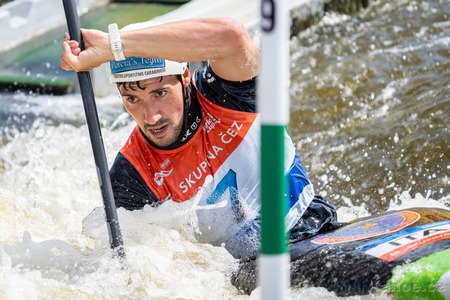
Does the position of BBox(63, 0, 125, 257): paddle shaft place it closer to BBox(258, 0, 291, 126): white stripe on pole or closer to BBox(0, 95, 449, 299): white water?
BBox(0, 95, 449, 299): white water

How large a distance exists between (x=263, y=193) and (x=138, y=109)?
1630 millimetres

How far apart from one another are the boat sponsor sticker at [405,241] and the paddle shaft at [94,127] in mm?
964

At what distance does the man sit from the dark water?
144 cm

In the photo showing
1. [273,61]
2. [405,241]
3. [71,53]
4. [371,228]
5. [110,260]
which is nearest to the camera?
[273,61]

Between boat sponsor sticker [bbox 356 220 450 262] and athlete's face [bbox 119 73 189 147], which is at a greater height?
athlete's face [bbox 119 73 189 147]

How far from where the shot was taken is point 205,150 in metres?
3.54

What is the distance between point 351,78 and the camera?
6.60m

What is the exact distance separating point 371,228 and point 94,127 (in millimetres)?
1241

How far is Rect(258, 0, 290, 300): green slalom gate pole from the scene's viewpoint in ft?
6.05

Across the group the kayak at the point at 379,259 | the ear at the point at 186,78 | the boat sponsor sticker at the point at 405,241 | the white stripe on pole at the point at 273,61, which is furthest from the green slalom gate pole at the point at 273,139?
the ear at the point at 186,78

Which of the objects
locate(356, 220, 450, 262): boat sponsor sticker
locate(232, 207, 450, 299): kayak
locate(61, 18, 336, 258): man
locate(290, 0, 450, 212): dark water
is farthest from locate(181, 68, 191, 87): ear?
locate(290, 0, 450, 212): dark water

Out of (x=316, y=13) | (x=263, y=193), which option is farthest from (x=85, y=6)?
(x=263, y=193)

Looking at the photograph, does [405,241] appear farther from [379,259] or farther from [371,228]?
[371,228]

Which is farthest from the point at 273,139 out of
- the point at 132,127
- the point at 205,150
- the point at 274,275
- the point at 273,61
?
the point at 132,127
